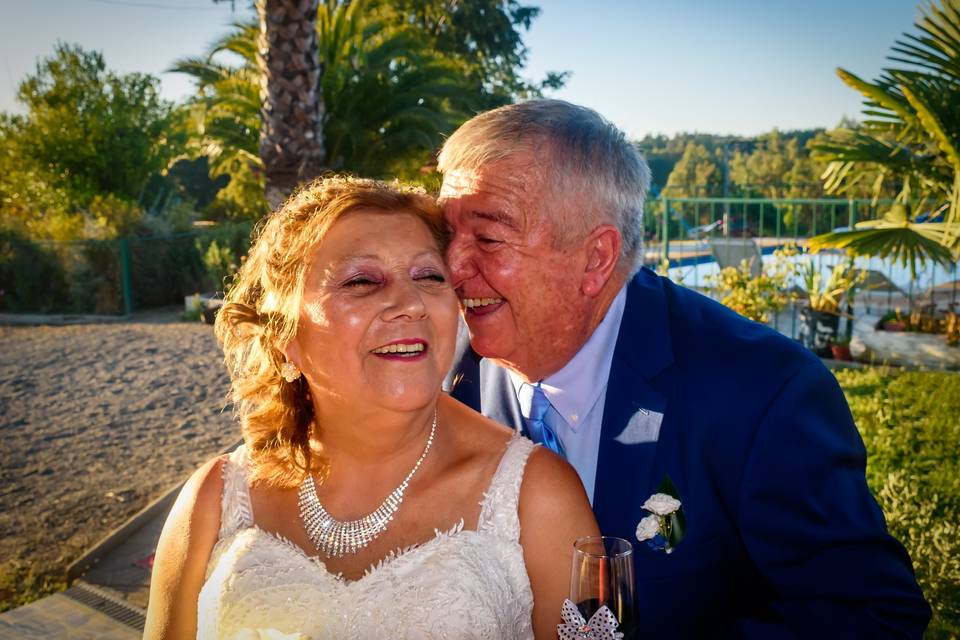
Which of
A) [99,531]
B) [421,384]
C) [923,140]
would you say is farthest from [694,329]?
[923,140]

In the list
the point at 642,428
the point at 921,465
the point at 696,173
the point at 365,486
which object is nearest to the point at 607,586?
the point at 642,428

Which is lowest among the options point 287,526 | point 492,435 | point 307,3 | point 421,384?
point 287,526

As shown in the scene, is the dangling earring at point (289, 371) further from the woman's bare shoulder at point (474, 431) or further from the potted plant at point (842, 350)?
the potted plant at point (842, 350)

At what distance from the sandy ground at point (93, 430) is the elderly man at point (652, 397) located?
66.2 inches

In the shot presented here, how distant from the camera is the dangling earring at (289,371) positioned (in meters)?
2.73

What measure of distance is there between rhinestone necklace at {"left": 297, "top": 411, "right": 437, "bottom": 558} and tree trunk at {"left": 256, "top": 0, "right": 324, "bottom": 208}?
7264 mm

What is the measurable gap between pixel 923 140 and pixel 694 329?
19.4ft

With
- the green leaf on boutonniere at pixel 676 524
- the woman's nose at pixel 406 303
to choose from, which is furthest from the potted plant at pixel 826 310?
the woman's nose at pixel 406 303

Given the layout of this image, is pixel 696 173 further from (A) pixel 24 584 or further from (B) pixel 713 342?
(B) pixel 713 342

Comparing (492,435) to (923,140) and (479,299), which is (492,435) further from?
(923,140)

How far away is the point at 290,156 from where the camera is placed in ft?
31.0

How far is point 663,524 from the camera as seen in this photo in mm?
2445

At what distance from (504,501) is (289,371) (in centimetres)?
89

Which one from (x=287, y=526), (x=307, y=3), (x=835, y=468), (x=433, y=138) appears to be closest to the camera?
(x=835, y=468)
